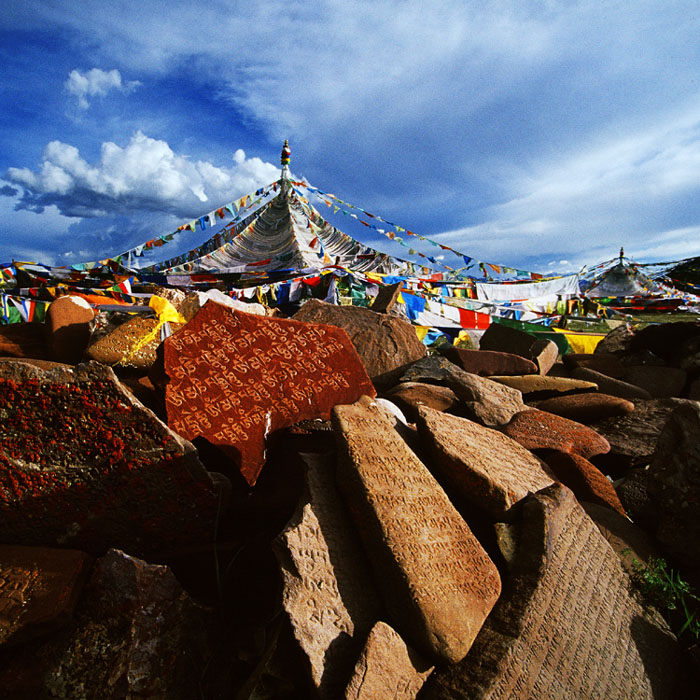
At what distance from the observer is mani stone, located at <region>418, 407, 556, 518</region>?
2.13 meters

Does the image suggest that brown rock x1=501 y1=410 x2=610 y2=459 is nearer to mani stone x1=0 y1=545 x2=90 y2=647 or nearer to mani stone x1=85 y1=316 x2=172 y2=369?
mani stone x1=0 y1=545 x2=90 y2=647

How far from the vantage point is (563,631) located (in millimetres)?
1804

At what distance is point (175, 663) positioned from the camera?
1.58 metres

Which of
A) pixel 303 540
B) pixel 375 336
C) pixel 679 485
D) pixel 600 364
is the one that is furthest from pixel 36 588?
pixel 600 364

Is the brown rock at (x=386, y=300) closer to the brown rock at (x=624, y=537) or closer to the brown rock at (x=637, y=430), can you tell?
the brown rock at (x=637, y=430)

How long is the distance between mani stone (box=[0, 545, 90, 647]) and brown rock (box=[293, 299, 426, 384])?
298 cm

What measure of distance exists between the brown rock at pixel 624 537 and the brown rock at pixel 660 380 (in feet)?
10.7

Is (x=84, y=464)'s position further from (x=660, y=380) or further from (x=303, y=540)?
(x=660, y=380)

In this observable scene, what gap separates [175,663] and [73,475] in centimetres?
82

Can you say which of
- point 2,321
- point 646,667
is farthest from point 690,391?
point 2,321

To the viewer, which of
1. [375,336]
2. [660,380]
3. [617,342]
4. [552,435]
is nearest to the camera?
[552,435]

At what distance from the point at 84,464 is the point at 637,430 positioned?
141 inches

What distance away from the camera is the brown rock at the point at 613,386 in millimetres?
4618

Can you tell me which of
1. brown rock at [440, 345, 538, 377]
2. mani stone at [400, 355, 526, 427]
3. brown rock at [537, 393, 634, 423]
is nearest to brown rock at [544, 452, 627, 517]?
mani stone at [400, 355, 526, 427]
